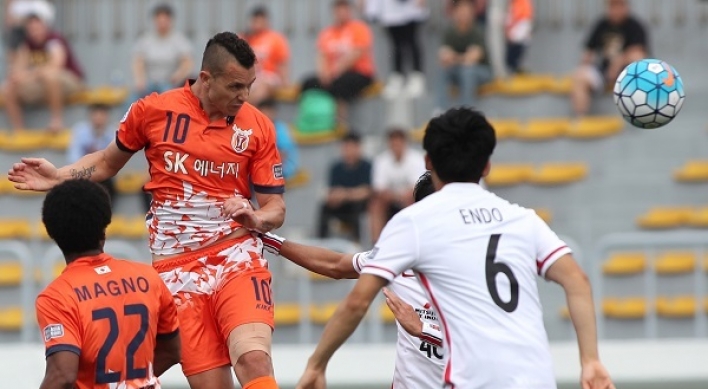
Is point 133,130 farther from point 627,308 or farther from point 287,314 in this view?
point 627,308

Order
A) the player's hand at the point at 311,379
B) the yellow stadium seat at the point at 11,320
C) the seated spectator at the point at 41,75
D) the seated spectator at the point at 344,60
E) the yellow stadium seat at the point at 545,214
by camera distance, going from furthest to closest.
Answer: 1. the seated spectator at the point at 41,75
2. the seated spectator at the point at 344,60
3. the yellow stadium seat at the point at 545,214
4. the yellow stadium seat at the point at 11,320
5. the player's hand at the point at 311,379

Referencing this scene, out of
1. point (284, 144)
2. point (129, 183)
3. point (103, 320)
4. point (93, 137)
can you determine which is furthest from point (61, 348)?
point (129, 183)

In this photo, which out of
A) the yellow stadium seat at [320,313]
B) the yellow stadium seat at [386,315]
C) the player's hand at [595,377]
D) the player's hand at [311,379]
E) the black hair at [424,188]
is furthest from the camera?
the yellow stadium seat at [320,313]

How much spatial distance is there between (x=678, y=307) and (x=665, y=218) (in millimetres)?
2262

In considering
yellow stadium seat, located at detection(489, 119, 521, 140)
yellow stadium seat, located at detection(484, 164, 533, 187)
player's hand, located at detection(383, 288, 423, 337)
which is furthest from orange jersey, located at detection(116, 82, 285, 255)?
yellow stadium seat, located at detection(489, 119, 521, 140)

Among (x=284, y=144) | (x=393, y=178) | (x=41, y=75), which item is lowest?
(x=393, y=178)

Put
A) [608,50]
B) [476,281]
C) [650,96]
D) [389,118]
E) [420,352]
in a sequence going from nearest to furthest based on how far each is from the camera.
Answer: [476,281] → [420,352] → [650,96] → [608,50] → [389,118]

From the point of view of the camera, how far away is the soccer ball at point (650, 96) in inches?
343

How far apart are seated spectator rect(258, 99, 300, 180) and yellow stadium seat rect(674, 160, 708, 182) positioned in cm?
426

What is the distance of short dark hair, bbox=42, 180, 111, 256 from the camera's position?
6414 millimetres

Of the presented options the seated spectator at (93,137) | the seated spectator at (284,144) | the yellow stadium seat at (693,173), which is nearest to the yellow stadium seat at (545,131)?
the yellow stadium seat at (693,173)

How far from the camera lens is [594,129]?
643 inches

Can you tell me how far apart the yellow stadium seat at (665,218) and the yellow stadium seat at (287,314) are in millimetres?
4091

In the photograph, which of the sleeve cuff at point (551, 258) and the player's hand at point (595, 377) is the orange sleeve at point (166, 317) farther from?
the player's hand at point (595, 377)
